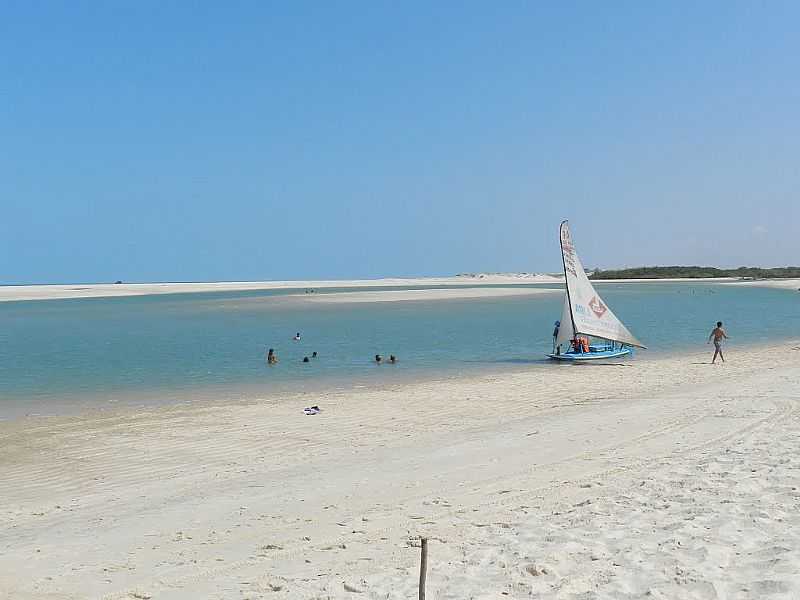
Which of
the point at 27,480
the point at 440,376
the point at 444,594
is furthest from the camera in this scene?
the point at 440,376

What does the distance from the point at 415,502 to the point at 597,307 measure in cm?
1794

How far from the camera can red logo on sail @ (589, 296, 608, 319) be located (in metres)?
24.3

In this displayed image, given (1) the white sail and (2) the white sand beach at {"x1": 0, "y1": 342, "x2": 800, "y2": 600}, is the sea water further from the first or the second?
(2) the white sand beach at {"x1": 0, "y1": 342, "x2": 800, "y2": 600}

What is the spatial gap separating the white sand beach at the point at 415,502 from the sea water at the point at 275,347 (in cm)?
568

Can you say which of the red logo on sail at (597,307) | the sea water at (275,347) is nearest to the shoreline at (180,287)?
the sea water at (275,347)

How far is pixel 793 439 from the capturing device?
9203 mm

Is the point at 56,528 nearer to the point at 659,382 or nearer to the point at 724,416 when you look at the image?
the point at 724,416

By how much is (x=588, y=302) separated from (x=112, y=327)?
→ 97.5 feet

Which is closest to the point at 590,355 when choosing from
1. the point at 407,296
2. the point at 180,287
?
the point at 407,296

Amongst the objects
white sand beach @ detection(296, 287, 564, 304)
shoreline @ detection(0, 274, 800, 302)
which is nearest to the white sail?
white sand beach @ detection(296, 287, 564, 304)

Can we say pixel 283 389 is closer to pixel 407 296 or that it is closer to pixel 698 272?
pixel 407 296

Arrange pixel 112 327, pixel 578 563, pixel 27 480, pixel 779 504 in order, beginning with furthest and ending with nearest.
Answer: pixel 112 327 → pixel 27 480 → pixel 779 504 → pixel 578 563

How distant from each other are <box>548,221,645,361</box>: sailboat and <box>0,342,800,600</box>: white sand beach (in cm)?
892

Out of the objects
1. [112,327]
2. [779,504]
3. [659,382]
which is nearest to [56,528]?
[779,504]
